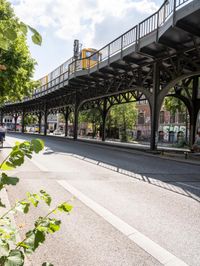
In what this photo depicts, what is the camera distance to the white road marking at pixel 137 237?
4.10m

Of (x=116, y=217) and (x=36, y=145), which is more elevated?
(x=36, y=145)

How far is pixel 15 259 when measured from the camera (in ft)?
4.93

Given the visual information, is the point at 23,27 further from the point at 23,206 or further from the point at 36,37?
the point at 23,206

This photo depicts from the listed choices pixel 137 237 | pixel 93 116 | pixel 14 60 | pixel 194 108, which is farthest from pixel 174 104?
pixel 137 237

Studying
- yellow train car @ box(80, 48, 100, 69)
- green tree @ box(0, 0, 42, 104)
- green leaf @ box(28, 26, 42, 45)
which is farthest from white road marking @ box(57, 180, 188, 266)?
yellow train car @ box(80, 48, 100, 69)

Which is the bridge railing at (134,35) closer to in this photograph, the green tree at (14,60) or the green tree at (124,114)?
the green tree at (14,60)

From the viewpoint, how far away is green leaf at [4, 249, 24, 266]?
1483 mm

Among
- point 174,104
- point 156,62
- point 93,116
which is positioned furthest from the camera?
point 93,116

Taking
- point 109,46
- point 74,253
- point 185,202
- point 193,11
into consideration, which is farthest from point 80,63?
point 74,253

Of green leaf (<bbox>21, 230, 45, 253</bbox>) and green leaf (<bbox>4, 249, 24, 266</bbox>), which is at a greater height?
green leaf (<bbox>21, 230, 45, 253</bbox>)

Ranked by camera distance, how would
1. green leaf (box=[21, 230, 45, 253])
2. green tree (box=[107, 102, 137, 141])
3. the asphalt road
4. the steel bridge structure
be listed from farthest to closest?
green tree (box=[107, 102, 137, 141]), the steel bridge structure, the asphalt road, green leaf (box=[21, 230, 45, 253])

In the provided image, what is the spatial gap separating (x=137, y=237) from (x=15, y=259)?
369 cm

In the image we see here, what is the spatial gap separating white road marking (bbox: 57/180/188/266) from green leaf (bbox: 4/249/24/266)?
9.35ft

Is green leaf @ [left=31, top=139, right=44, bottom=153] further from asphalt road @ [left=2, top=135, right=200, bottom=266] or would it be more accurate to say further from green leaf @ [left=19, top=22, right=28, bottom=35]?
asphalt road @ [left=2, top=135, right=200, bottom=266]
